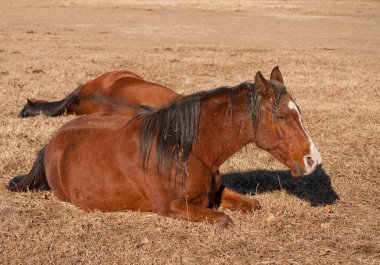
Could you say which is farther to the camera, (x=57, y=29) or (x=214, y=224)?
(x=57, y=29)

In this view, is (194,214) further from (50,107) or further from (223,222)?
(50,107)

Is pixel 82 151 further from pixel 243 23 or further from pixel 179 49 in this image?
pixel 243 23

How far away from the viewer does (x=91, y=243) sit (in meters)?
4.58

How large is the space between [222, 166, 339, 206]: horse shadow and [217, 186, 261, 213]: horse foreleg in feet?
1.83

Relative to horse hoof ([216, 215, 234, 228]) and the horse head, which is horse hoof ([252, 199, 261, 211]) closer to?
horse hoof ([216, 215, 234, 228])

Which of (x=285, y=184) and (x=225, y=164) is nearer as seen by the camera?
(x=285, y=184)

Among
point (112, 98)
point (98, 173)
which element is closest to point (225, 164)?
point (98, 173)

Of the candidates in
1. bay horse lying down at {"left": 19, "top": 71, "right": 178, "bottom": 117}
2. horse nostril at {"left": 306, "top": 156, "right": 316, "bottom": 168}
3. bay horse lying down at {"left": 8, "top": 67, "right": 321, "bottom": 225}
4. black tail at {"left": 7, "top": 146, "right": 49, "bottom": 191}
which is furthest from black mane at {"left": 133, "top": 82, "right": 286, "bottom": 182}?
bay horse lying down at {"left": 19, "top": 71, "right": 178, "bottom": 117}

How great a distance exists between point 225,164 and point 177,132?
83.5 inches

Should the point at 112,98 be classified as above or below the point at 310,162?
below

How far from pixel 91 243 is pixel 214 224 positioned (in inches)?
40.8

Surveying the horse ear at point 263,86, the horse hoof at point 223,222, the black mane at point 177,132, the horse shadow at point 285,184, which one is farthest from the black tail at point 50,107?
the horse ear at point 263,86

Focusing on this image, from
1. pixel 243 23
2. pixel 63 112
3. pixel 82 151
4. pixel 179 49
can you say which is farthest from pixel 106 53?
pixel 243 23

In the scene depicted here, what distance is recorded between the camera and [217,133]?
4918 mm
